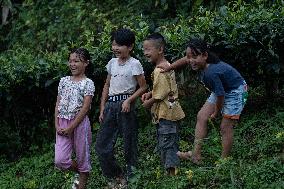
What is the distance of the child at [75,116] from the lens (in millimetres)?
5316

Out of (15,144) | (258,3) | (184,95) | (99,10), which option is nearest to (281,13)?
(258,3)

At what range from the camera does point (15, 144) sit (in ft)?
25.1

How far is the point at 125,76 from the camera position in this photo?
5.23 meters

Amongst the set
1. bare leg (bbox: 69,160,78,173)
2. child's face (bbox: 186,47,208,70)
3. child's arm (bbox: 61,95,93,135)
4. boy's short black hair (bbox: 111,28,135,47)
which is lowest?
bare leg (bbox: 69,160,78,173)

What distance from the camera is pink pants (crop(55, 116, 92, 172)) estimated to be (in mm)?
5328

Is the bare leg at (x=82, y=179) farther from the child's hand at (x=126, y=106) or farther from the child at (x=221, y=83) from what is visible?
the child at (x=221, y=83)

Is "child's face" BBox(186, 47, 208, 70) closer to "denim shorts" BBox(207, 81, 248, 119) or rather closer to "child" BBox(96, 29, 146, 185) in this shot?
"denim shorts" BBox(207, 81, 248, 119)

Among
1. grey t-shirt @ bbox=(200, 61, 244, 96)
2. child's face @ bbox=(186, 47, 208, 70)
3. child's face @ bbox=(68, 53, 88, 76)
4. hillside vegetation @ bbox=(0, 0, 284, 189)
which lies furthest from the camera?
child's face @ bbox=(68, 53, 88, 76)

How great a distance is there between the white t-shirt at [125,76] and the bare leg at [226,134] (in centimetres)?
89

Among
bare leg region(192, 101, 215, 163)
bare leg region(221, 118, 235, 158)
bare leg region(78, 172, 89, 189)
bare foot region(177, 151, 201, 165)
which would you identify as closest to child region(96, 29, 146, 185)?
bare leg region(78, 172, 89, 189)

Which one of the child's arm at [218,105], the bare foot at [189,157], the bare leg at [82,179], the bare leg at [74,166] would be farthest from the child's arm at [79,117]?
the child's arm at [218,105]

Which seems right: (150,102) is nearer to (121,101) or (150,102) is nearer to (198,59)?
(121,101)

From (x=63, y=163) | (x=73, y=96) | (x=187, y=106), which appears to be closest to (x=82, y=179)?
(x=63, y=163)

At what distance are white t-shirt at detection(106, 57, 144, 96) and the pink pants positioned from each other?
0.45 metres
